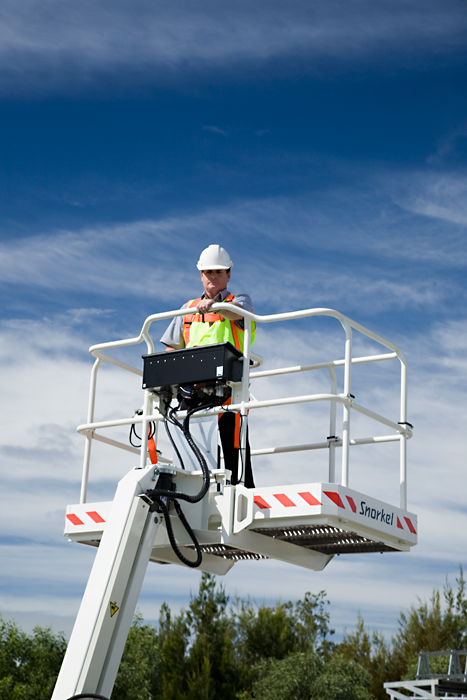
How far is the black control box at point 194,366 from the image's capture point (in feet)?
21.6

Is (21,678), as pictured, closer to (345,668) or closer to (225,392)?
(345,668)

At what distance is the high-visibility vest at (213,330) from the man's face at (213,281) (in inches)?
6.5

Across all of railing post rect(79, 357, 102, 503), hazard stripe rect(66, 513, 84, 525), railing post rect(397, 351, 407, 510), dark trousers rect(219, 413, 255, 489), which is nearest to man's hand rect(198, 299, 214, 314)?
dark trousers rect(219, 413, 255, 489)

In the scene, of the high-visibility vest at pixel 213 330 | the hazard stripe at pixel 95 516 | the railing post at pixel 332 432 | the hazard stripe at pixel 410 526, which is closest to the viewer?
the hazard stripe at pixel 95 516

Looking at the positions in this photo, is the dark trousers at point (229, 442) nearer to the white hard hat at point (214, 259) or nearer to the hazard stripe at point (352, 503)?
the hazard stripe at point (352, 503)

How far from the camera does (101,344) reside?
25.5 ft

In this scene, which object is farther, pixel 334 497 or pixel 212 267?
pixel 212 267

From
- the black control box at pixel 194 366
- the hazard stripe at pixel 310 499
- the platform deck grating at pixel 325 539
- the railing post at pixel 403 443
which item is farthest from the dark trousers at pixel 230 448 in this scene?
the railing post at pixel 403 443

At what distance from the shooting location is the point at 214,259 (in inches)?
308

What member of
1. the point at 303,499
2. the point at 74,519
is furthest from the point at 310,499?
the point at 74,519

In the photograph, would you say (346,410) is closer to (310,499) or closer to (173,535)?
(310,499)

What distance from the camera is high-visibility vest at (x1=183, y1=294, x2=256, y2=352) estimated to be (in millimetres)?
7516

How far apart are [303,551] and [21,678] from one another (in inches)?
852

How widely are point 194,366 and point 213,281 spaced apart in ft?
4.50
